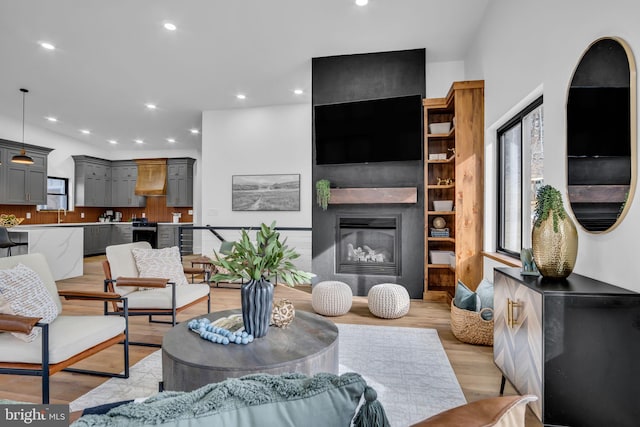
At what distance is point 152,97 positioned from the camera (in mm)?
6297

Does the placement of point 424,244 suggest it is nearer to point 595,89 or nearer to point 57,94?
point 595,89

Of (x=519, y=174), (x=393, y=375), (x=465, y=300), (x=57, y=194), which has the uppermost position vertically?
(x=57, y=194)

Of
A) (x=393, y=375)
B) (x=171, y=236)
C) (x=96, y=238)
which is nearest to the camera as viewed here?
(x=393, y=375)

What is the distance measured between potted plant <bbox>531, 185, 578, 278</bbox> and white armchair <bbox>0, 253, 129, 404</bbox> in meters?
2.58

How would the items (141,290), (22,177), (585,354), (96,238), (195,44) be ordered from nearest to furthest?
(585,354) → (141,290) → (195,44) → (22,177) → (96,238)

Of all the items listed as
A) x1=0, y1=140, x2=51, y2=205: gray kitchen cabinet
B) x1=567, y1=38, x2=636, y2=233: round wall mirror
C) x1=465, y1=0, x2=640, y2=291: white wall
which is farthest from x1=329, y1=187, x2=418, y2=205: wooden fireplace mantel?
x1=0, y1=140, x2=51, y2=205: gray kitchen cabinet

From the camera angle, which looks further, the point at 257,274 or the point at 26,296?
the point at 26,296

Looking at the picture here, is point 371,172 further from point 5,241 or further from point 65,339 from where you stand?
point 5,241

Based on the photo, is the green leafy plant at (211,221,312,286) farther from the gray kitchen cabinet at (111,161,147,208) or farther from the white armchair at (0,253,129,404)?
the gray kitchen cabinet at (111,161,147,208)

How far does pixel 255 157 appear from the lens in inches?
267

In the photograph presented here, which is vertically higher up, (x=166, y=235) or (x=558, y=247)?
(x=558, y=247)

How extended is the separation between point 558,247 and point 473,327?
146cm

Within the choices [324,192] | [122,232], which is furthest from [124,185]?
[324,192]

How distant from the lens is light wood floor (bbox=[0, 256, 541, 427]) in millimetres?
2193
